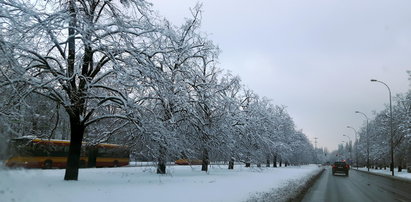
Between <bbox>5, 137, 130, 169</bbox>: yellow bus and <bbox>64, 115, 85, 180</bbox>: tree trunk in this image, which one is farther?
<bbox>5, 137, 130, 169</bbox>: yellow bus

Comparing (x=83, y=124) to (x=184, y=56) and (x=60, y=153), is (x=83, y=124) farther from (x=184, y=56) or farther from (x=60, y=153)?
(x=60, y=153)

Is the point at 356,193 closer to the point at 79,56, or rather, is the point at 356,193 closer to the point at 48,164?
the point at 79,56

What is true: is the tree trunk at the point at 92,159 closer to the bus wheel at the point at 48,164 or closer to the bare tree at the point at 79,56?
the bus wheel at the point at 48,164

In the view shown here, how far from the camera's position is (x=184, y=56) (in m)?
18.5

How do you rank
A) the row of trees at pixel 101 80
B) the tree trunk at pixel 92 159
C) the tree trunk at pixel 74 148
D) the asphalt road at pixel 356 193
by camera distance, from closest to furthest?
the row of trees at pixel 101 80
the tree trunk at pixel 74 148
the asphalt road at pixel 356 193
the tree trunk at pixel 92 159

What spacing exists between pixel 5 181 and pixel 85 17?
807 cm

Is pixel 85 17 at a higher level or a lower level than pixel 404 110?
lower

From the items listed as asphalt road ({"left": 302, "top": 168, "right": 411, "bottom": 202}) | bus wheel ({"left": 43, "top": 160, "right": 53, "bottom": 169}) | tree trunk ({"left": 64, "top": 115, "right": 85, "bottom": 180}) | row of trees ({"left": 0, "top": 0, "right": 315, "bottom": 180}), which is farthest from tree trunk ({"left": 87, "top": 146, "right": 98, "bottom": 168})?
asphalt road ({"left": 302, "top": 168, "right": 411, "bottom": 202})

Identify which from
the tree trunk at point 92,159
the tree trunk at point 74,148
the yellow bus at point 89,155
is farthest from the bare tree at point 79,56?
the tree trunk at point 92,159

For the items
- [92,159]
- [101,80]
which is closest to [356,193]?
[101,80]

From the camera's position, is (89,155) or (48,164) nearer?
(48,164)

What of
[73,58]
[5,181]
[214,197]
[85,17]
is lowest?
[214,197]

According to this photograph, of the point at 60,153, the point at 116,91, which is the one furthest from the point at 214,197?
the point at 60,153

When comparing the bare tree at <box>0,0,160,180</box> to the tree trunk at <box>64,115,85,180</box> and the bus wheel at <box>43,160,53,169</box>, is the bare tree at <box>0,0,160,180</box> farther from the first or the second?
the bus wheel at <box>43,160,53,169</box>
